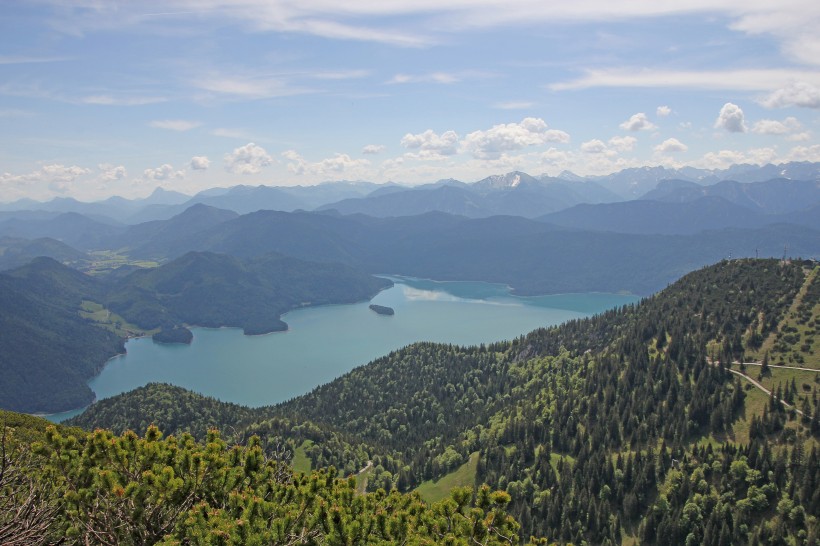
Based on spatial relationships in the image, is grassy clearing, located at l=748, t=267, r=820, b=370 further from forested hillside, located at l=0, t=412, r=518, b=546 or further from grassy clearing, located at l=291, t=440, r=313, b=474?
forested hillside, located at l=0, t=412, r=518, b=546

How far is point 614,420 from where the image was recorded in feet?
299

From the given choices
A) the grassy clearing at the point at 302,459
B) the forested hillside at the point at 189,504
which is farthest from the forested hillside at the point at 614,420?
the forested hillside at the point at 189,504

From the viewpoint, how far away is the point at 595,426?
9200 cm

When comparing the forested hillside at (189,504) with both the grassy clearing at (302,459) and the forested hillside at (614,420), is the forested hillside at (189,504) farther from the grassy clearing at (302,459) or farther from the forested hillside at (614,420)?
the grassy clearing at (302,459)

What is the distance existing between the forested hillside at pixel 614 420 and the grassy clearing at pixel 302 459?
0.90m

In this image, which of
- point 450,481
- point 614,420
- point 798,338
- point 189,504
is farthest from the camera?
point 450,481

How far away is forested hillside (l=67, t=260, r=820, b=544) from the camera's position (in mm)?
68250

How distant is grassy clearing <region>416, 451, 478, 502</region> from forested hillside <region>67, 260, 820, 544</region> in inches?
72.5

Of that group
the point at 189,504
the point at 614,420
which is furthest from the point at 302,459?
the point at 189,504

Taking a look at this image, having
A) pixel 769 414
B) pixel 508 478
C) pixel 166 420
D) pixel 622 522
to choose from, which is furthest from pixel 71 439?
pixel 166 420

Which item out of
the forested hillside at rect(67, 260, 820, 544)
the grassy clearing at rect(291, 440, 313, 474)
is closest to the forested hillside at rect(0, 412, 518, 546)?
the forested hillside at rect(67, 260, 820, 544)

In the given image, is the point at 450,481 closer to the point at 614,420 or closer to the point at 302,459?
the point at 302,459

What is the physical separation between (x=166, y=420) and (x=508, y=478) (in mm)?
77525

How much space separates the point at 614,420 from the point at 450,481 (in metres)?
30.0
